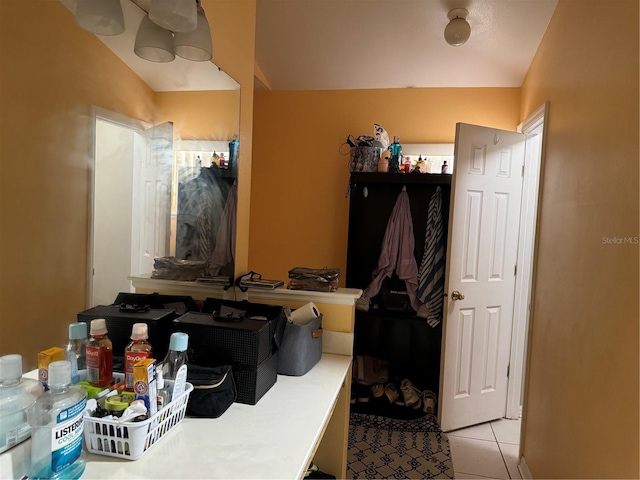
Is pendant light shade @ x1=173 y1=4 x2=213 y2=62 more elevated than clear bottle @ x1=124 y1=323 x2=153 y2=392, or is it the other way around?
pendant light shade @ x1=173 y1=4 x2=213 y2=62

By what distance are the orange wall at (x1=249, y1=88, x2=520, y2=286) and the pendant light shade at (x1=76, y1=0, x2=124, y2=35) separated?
2252 millimetres

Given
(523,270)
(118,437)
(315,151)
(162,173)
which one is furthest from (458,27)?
(118,437)

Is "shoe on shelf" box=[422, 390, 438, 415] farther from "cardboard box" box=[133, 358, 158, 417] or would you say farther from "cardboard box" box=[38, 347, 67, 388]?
"cardboard box" box=[38, 347, 67, 388]

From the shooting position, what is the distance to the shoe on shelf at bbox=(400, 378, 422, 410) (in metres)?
2.90

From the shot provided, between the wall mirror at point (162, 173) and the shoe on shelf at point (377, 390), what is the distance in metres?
1.69

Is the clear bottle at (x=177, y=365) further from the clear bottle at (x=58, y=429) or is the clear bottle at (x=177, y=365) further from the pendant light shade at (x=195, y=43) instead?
the pendant light shade at (x=195, y=43)

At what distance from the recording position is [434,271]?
9.34 ft

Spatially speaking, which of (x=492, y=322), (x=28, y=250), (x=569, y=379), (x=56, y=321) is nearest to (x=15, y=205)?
(x=28, y=250)

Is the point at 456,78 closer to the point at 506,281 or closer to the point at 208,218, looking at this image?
the point at 506,281

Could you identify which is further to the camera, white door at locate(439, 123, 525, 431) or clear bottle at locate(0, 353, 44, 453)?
white door at locate(439, 123, 525, 431)

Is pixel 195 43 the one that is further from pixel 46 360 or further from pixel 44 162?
pixel 46 360

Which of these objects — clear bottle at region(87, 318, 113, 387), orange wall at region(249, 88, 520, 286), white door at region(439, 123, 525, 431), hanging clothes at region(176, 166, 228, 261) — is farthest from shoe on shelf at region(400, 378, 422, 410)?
clear bottle at region(87, 318, 113, 387)

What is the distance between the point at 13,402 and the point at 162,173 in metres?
0.81

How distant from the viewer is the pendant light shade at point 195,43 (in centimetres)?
132
